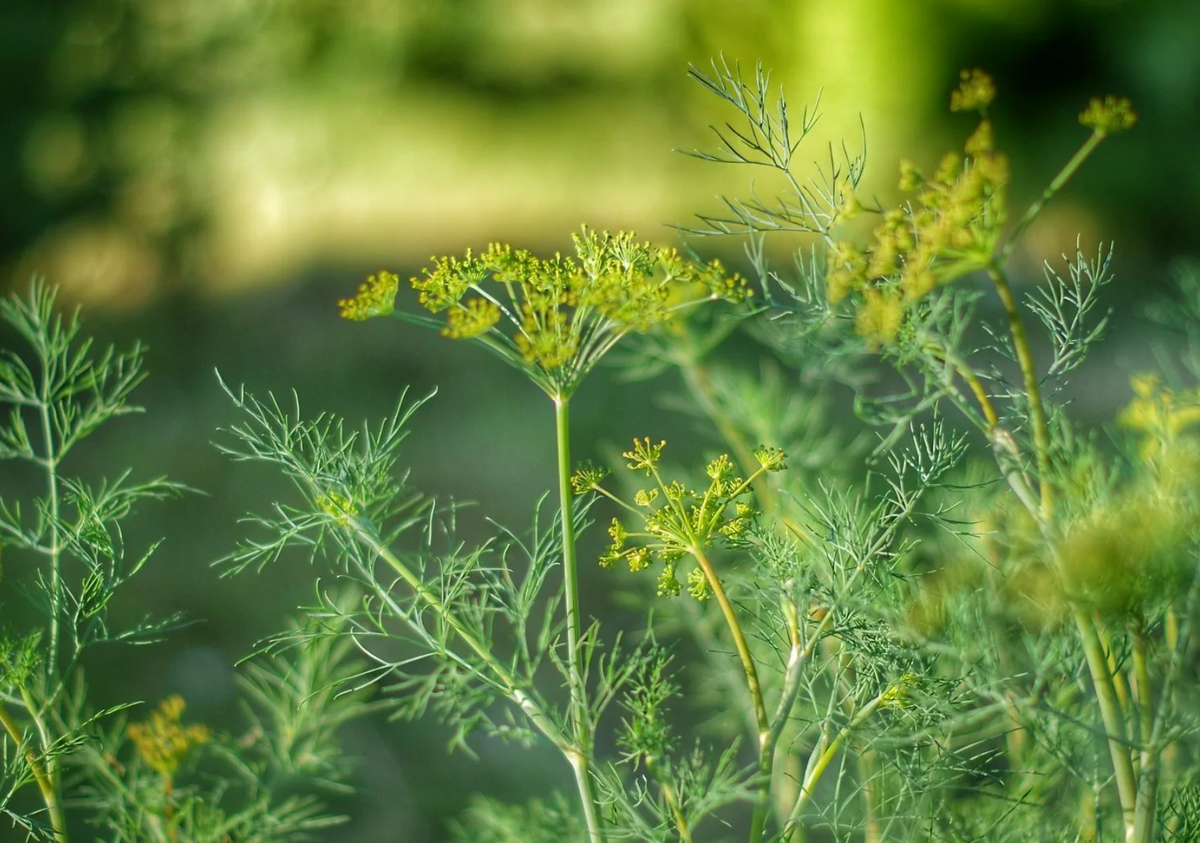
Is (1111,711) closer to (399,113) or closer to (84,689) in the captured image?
(84,689)

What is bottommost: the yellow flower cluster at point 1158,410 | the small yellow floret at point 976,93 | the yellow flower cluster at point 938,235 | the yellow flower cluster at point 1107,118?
the yellow flower cluster at point 1158,410

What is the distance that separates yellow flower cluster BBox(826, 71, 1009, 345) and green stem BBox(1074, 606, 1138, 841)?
0.13 metres

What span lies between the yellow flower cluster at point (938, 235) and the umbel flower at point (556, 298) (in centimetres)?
6

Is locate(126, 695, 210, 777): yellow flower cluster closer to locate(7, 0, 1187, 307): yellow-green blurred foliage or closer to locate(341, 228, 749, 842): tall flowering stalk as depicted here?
locate(341, 228, 749, 842): tall flowering stalk

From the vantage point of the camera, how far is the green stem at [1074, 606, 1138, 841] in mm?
402

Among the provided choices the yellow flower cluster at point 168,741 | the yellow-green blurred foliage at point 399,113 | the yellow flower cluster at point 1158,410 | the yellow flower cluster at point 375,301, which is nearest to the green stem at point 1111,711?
the yellow flower cluster at point 1158,410

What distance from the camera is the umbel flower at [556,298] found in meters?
0.45

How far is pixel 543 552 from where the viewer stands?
0.56 meters

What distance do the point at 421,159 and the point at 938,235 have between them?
2.75m

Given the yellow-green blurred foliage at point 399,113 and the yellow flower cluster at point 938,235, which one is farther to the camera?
the yellow-green blurred foliage at point 399,113

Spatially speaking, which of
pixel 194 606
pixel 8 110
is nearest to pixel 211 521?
pixel 194 606

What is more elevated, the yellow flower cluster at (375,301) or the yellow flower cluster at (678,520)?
the yellow flower cluster at (375,301)

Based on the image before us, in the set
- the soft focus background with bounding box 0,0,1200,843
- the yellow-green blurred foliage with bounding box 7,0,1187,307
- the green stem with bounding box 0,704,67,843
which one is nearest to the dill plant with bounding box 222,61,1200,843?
the green stem with bounding box 0,704,67,843

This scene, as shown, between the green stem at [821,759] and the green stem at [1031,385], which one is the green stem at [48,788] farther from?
the green stem at [1031,385]
